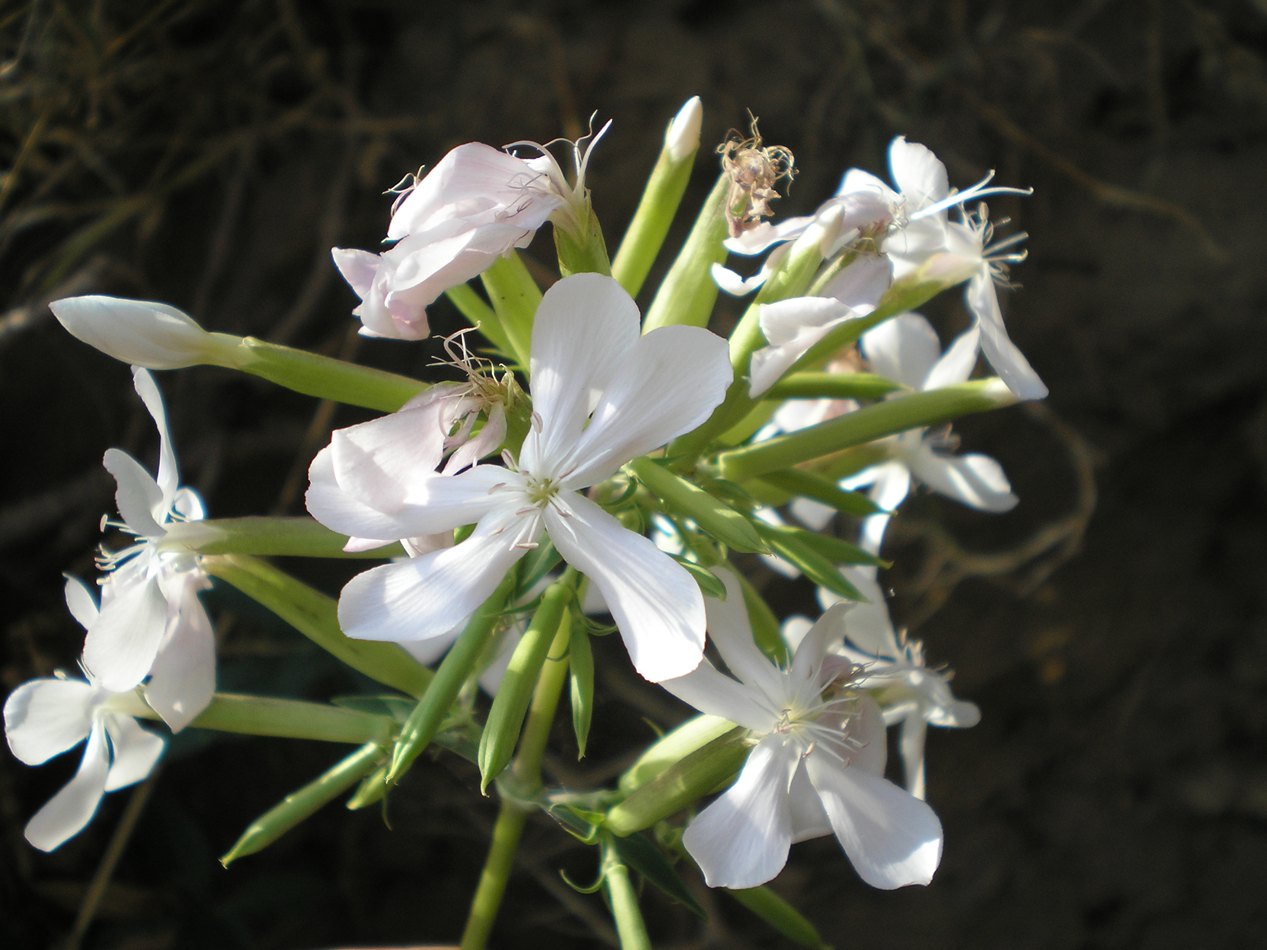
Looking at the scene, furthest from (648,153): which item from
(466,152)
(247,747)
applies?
(247,747)

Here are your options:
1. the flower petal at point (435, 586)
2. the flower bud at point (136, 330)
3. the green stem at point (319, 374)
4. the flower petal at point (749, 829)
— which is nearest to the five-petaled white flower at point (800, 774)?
the flower petal at point (749, 829)

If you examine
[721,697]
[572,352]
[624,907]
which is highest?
[572,352]

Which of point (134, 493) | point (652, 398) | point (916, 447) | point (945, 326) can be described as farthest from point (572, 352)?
point (945, 326)

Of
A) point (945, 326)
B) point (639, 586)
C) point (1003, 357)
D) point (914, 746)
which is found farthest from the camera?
point (945, 326)

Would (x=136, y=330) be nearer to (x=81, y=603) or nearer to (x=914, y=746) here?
(x=81, y=603)

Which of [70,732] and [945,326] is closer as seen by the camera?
[70,732]

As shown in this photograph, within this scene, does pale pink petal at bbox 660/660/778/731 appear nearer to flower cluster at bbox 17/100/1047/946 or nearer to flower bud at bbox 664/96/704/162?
flower cluster at bbox 17/100/1047/946

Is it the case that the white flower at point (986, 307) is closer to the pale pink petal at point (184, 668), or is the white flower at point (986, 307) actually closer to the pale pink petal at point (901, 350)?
the pale pink petal at point (901, 350)
